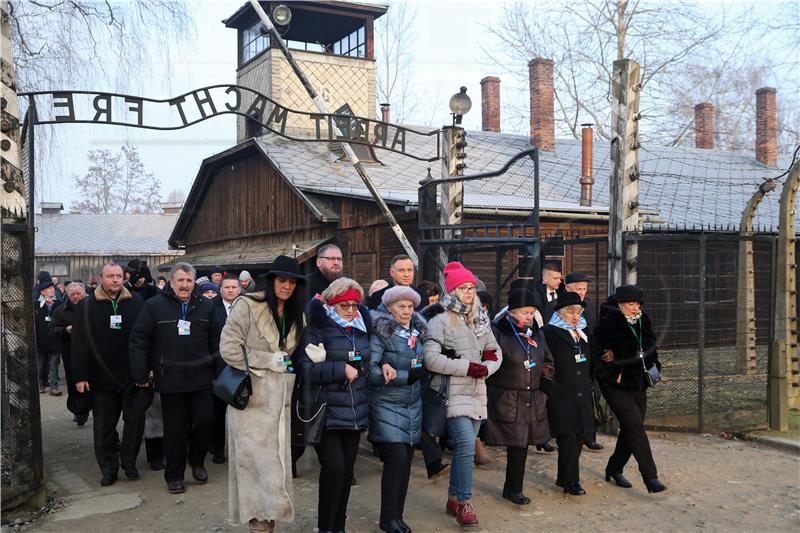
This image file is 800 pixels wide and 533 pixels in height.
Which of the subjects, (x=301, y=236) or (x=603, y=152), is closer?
(x=301, y=236)

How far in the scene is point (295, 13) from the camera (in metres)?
22.9

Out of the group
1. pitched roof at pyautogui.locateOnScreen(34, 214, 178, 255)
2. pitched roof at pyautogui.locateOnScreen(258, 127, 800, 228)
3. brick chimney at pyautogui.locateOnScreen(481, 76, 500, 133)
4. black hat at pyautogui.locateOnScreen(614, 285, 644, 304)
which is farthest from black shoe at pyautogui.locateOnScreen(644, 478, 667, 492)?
pitched roof at pyautogui.locateOnScreen(34, 214, 178, 255)

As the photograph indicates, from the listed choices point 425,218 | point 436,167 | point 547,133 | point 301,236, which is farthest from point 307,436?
point 547,133

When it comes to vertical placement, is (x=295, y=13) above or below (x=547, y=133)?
above

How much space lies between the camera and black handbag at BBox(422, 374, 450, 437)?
5562mm

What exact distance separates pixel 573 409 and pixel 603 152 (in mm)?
18584

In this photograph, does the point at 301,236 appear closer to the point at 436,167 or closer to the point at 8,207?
the point at 436,167

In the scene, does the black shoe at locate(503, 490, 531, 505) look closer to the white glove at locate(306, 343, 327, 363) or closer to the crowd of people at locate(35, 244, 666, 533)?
the crowd of people at locate(35, 244, 666, 533)

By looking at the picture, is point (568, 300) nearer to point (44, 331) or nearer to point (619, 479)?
point (619, 479)

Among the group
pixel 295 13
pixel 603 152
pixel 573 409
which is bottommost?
pixel 573 409

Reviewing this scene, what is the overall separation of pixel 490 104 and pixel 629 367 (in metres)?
21.5

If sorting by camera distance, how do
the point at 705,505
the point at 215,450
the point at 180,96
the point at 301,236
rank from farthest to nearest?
1. the point at 301,236
2. the point at 180,96
3. the point at 215,450
4. the point at 705,505

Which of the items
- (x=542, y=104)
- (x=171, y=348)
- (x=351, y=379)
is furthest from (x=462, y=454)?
(x=542, y=104)

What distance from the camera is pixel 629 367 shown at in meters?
6.28
